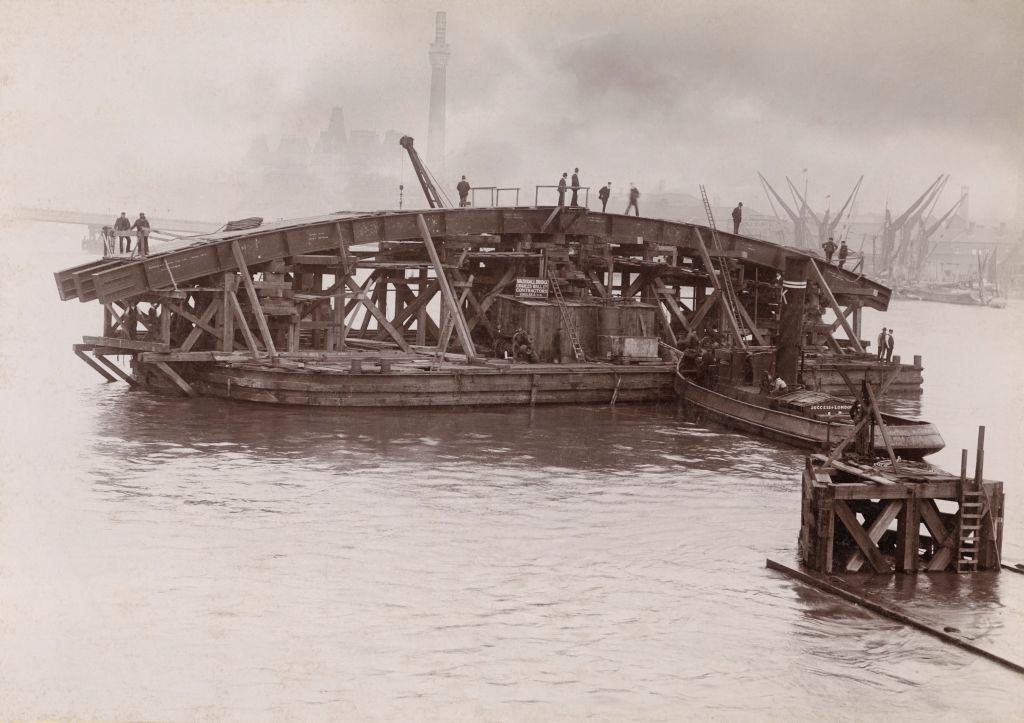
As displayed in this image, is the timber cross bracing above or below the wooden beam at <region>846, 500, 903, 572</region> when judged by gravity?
above

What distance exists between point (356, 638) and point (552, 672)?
2522mm

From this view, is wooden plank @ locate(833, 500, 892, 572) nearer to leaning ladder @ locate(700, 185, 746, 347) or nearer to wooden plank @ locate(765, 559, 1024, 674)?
wooden plank @ locate(765, 559, 1024, 674)

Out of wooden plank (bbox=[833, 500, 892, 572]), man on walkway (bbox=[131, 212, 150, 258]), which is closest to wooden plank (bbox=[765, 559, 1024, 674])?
wooden plank (bbox=[833, 500, 892, 572])

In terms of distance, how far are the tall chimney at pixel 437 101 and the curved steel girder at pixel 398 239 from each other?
4139 mm

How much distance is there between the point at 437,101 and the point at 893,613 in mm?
27769

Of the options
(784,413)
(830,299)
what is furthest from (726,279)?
(784,413)

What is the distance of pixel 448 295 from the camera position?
33.8 metres

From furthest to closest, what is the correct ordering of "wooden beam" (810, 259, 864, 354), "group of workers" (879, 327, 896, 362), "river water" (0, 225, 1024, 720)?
"wooden beam" (810, 259, 864, 354), "group of workers" (879, 327, 896, 362), "river water" (0, 225, 1024, 720)

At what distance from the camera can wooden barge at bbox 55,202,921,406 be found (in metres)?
31.1

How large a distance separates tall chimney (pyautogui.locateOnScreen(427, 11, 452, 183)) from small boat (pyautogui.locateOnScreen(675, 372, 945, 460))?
1200 centimetres

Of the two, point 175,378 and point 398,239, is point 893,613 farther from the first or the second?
point 398,239

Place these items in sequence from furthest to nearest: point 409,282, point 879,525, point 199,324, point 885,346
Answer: point 409,282 < point 885,346 < point 199,324 < point 879,525

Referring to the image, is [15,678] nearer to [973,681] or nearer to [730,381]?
[973,681]

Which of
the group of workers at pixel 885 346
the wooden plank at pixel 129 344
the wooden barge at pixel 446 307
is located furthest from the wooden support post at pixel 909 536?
the group of workers at pixel 885 346
